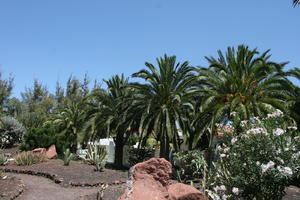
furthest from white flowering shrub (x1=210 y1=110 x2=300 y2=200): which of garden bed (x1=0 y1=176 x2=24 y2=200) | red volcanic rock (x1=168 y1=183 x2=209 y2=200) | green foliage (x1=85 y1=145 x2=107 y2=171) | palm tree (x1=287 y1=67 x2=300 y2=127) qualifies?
palm tree (x1=287 y1=67 x2=300 y2=127)

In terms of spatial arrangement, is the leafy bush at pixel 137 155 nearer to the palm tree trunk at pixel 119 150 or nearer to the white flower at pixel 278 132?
the palm tree trunk at pixel 119 150

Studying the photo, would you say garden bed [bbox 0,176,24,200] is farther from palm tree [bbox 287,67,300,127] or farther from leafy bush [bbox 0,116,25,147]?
leafy bush [bbox 0,116,25,147]

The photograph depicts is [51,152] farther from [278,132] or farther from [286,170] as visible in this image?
[286,170]

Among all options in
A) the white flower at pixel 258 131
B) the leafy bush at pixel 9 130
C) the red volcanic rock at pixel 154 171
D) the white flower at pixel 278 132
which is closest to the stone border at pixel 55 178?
the red volcanic rock at pixel 154 171

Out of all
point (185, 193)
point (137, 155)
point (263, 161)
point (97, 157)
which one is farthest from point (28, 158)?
point (263, 161)

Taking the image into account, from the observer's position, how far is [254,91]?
698 inches

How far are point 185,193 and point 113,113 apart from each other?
14.2 metres

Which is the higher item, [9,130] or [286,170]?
[9,130]

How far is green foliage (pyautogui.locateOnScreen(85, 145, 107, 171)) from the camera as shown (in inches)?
660

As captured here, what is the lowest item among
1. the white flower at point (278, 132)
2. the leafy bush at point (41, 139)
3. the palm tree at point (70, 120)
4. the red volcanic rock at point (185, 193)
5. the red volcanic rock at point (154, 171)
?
the red volcanic rock at point (185, 193)

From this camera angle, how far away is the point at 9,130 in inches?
1089

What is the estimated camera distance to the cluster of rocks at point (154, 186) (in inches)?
315

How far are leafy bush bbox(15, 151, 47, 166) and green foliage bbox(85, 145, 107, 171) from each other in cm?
265

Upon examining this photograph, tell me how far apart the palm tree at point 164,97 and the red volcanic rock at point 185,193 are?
10.9 metres
